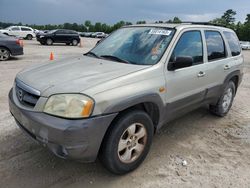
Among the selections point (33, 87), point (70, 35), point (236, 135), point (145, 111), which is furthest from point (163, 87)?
point (70, 35)

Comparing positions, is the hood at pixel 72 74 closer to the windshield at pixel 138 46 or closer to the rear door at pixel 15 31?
the windshield at pixel 138 46

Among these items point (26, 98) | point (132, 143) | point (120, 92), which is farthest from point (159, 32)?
point (26, 98)

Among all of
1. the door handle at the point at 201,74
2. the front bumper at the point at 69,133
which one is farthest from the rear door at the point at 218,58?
the front bumper at the point at 69,133

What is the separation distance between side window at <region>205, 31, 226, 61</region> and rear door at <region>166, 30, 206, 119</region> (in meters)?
0.25

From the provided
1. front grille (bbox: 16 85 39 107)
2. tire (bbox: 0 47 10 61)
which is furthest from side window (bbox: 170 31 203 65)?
tire (bbox: 0 47 10 61)

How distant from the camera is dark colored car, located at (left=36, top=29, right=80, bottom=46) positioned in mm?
24656

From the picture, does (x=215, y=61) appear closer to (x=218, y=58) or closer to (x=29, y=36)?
(x=218, y=58)

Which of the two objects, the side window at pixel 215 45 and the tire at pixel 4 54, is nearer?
the side window at pixel 215 45

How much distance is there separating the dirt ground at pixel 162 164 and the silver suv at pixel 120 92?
30cm

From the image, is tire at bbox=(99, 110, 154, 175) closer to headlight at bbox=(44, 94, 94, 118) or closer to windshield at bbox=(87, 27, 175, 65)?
headlight at bbox=(44, 94, 94, 118)

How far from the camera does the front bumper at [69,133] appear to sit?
247 cm

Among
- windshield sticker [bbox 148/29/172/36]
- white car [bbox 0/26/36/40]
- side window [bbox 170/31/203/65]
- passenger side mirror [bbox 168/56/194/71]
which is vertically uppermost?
windshield sticker [bbox 148/29/172/36]

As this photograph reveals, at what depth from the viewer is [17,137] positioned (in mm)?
3891

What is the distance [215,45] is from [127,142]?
2561 millimetres
